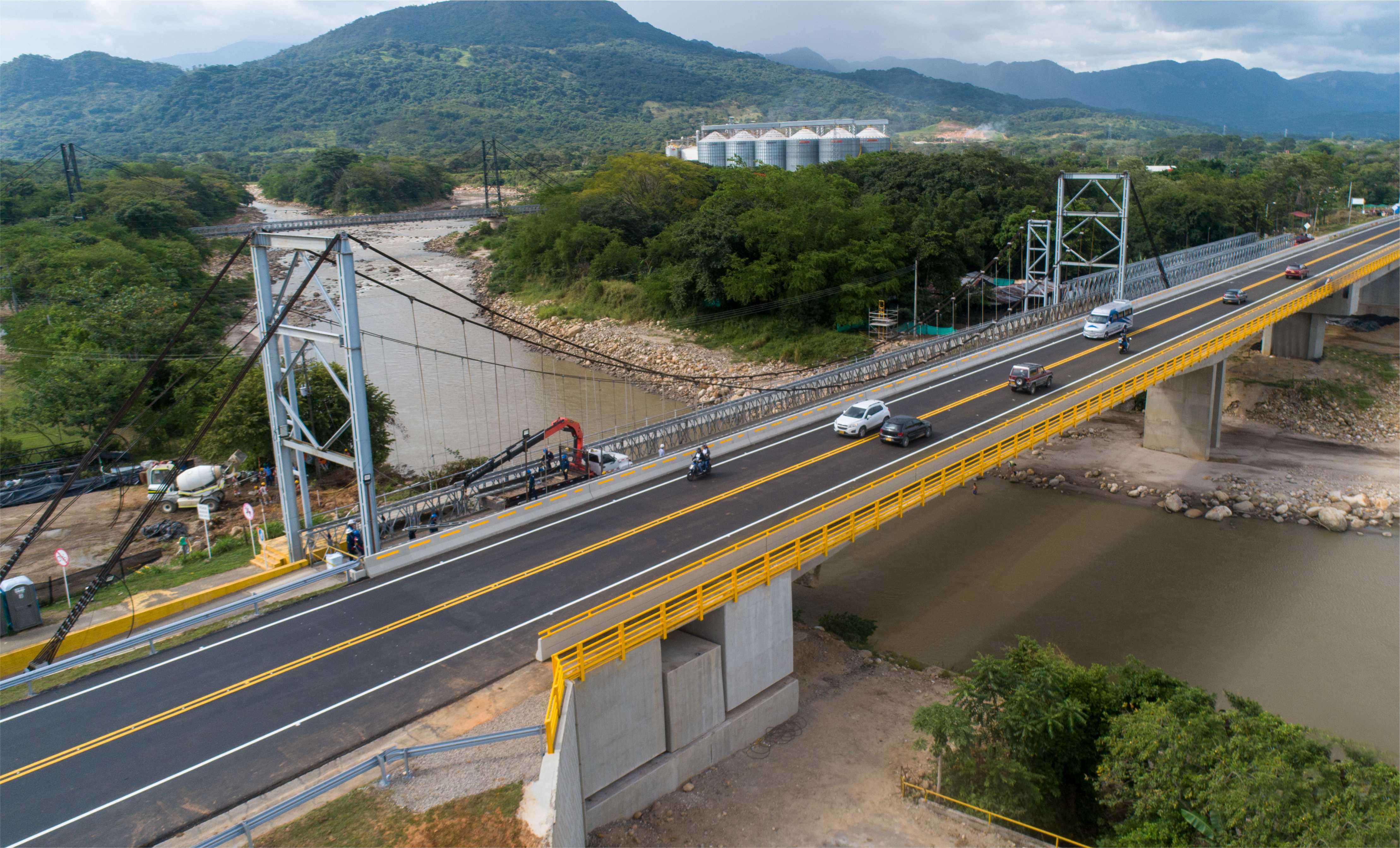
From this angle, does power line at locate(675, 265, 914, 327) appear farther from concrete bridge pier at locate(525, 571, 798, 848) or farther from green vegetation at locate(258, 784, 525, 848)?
green vegetation at locate(258, 784, 525, 848)

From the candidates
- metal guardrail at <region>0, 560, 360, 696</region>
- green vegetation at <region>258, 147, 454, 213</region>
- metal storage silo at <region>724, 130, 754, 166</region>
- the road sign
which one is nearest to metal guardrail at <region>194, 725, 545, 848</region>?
metal guardrail at <region>0, 560, 360, 696</region>

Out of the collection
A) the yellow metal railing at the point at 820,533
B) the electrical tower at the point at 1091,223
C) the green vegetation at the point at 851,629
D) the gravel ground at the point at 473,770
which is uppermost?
the electrical tower at the point at 1091,223

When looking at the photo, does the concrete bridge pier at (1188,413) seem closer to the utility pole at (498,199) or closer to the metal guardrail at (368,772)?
the metal guardrail at (368,772)

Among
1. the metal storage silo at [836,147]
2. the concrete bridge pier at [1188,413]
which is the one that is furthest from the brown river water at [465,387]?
the metal storage silo at [836,147]

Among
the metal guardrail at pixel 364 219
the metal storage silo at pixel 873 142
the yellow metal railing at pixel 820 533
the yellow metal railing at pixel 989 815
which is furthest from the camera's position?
the metal storage silo at pixel 873 142

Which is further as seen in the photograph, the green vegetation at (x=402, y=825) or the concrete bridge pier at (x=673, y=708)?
the concrete bridge pier at (x=673, y=708)

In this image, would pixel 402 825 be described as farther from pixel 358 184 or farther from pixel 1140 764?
pixel 358 184

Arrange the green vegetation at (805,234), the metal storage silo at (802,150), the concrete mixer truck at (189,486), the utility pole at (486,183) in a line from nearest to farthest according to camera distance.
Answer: the concrete mixer truck at (189,486), the green vegetation at (805,234), the utility pole at (486,183), the metal storage silo at (802,150)
